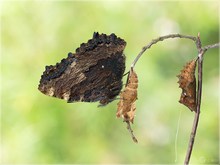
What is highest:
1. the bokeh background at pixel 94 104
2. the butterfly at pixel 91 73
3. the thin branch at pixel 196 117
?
the bokeh background at pixel 94 104

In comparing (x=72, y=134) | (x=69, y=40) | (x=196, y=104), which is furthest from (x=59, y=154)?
(x=196, y=104)

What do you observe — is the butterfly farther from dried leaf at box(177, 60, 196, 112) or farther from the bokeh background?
the bokeh background

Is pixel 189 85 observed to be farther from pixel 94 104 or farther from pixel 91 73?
pixel 94 104

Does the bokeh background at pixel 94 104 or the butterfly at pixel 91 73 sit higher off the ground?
the bokeh background at pixel 94 104

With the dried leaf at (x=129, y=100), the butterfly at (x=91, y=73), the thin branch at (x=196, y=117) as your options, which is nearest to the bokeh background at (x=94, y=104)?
the butterfly at (x=91, y=73)

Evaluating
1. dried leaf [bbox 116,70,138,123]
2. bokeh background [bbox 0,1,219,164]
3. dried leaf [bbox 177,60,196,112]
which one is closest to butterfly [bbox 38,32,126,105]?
dried leaf [bbox 116,70,138,123]

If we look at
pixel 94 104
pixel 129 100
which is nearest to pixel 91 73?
pixel 129 100

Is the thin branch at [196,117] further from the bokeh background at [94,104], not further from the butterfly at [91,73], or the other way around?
the bokeh background at [94,104]

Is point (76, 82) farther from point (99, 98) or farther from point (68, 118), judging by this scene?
point (68, 118)
